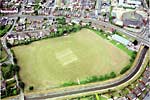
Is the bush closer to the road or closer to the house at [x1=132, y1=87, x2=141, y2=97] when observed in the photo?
the house at [x1=132, y1=87, x2=141, y2=97]

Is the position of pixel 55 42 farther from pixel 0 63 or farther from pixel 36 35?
pixel 0 63

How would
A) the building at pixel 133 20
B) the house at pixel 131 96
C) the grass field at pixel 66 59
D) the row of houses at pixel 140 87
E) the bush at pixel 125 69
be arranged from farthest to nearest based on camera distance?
the building at pixel 133 20 < the bush at pixel 125 69 < the grass field at pixel 66 59 < the row of houses at pixel 140 87 < the house at pixel 131 96

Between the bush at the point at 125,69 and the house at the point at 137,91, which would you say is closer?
the house at the point at 137,91

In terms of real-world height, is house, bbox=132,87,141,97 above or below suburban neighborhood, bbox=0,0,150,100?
below

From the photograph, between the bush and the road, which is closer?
the bush

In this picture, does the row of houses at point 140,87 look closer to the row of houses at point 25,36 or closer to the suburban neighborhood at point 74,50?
the suburban neighborhood at point 74,50

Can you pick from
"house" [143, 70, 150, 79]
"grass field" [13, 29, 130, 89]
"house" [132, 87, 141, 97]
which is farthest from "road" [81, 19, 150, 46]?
"house" [132, 87, 141, 97]

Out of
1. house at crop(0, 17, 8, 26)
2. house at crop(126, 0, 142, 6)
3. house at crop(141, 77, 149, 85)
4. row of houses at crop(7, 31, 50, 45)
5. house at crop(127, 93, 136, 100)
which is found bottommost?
house at crop(127, 93, 136, 100)

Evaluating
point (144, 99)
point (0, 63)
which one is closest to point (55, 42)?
point (0, 63)

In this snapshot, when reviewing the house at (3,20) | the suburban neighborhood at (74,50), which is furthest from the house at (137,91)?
the house at (3,20)

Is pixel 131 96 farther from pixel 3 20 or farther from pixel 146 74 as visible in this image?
pixel 3 20

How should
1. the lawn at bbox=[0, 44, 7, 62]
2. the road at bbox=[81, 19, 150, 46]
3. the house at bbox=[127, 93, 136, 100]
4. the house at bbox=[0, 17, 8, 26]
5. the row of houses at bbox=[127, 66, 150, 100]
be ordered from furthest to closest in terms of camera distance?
the house at bbox=[0, 17, 8, 26] → the road at bbox=[81, 19, 150, 46] → the lawn at bbox=[0, 44, 7, 62] → the row of houses at bbox=[127, 66, 150, 100] → the house at bbox=[127, 93, 136, 100]
